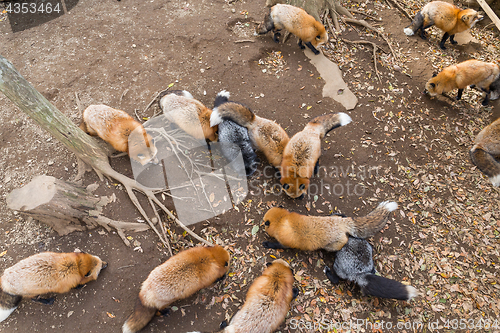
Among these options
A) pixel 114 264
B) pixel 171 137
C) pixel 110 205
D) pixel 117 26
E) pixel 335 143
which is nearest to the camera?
pixel 114 264

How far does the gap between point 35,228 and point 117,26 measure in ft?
20.5

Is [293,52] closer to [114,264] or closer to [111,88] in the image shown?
[111,88]

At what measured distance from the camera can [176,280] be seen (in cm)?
395

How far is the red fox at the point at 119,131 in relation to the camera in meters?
5.08

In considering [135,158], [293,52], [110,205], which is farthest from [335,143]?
[110,205]

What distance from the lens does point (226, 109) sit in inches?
212

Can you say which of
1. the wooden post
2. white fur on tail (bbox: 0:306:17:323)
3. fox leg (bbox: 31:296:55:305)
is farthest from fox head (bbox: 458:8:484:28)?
white fur on tail (bbox: 0:306:17:323)

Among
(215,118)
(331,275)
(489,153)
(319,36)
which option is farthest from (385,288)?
(319,36)

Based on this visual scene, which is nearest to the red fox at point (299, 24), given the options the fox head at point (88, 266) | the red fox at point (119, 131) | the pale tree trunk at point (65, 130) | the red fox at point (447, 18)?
the red fox at point (447, 18)

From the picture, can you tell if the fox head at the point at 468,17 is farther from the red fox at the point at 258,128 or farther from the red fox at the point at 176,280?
the red fox at the point at 176,280

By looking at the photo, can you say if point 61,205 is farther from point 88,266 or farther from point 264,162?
point 264,162

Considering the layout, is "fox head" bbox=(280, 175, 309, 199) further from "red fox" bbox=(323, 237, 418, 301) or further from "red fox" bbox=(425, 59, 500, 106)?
"red fox" bbox=(425, 59, 500, 106)

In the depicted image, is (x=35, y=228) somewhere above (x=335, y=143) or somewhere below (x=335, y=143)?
below

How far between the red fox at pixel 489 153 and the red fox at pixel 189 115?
6.26 meters
